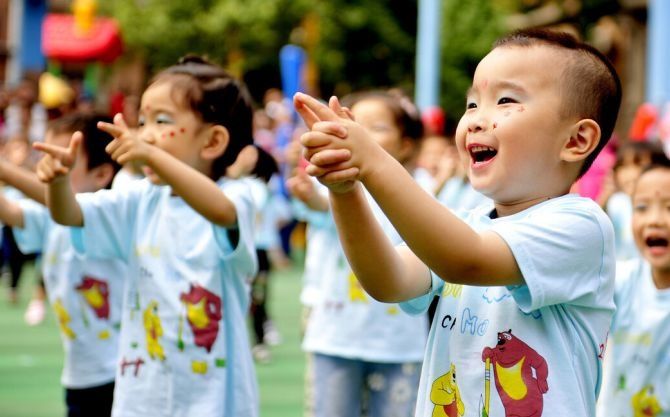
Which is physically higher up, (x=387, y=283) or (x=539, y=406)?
(x=387, y=283)

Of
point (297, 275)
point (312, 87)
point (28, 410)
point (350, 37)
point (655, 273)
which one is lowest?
point (28, 410)

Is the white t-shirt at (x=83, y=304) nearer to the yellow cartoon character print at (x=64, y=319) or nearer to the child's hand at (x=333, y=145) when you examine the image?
the yellow cartoon character print at (x=64, y=319)

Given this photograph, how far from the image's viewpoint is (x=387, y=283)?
2.15 m

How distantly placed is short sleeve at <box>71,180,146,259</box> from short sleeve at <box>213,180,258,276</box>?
305mm

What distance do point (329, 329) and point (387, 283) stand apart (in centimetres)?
216

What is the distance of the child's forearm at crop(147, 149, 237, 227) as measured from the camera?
304cm

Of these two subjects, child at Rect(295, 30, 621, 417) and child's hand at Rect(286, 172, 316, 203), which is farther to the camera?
child's hand at Rect(286, 172, 316, 203)

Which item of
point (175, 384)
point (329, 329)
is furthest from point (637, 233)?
point (175, 384)

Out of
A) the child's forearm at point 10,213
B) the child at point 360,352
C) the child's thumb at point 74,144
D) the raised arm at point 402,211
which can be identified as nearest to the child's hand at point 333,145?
the raised arm at point 402,211

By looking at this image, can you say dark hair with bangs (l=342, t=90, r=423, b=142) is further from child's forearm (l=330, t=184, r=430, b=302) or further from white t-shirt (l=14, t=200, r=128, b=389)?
child's forearm (l=330, t=184, r=430, b=302)

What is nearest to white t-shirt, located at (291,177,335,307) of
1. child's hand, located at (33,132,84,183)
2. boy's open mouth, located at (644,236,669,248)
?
boy's open mouth, located at (644,236,669,248)

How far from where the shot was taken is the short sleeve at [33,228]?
4113mm

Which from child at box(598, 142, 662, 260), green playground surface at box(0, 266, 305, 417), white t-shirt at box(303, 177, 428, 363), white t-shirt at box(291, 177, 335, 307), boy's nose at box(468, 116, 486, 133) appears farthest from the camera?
green playground surface at box(0, 266, 305, 417)

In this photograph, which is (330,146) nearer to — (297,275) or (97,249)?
(97,249)
